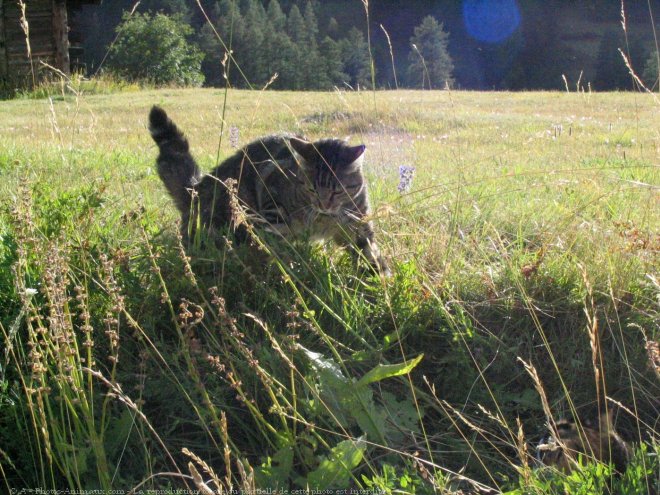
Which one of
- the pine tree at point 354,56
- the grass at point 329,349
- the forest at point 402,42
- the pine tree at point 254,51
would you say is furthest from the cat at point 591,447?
the pine tree at point 254,51

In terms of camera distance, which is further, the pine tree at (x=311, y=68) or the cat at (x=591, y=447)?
the pine tree at (x=311, y=68)

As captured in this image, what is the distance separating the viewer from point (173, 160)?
13.3 ft

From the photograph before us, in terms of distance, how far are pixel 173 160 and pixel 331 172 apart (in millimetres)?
933

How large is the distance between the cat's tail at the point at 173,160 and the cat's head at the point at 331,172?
63 cm

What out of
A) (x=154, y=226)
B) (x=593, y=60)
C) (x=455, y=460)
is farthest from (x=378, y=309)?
(x=593, y=60)

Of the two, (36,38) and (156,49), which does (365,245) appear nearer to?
(36,38)

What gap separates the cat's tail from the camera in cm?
404

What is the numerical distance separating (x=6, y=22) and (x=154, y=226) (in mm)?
18302

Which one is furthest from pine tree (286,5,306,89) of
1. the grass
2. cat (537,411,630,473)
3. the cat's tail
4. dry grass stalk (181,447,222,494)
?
dry grass stalk (181,447,222,494)

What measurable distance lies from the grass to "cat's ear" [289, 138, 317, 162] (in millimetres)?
781

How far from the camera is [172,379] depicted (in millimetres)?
2486

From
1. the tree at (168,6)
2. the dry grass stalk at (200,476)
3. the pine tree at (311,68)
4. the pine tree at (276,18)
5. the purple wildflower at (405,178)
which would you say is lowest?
the dry grass stalk at (200,476)

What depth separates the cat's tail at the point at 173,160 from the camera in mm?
4043

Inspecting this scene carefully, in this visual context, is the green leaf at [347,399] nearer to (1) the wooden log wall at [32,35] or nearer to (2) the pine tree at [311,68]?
(1) the wooden log wall at [32,35]
